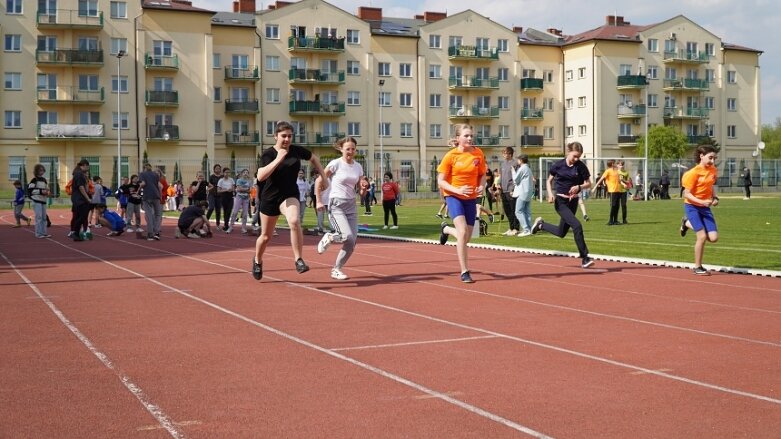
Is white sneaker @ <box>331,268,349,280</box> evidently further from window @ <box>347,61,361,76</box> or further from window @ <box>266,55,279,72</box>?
window @ <box>347,61,361,76</box>

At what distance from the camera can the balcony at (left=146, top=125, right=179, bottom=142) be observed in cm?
7231

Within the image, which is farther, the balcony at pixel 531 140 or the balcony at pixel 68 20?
the balcony at pixel 531 140

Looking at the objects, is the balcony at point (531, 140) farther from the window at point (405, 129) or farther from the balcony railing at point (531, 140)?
the window at point (405, 129)

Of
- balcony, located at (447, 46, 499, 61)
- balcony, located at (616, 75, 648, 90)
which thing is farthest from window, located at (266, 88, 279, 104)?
balcony, located at (616, 75, 648, 90)

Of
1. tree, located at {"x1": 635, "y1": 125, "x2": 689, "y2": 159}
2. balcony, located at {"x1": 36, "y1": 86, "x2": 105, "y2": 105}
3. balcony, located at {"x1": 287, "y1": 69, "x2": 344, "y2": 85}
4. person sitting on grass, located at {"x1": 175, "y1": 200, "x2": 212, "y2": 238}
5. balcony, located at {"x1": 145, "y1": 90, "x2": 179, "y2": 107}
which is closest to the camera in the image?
person sitting on grass, located at {"x1": 175, "y1": 200, "x2": 212, "y2": 238}

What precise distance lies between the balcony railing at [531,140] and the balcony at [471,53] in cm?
806

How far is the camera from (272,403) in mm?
6043

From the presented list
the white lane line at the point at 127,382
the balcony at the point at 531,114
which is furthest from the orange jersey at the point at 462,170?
the balcony at the point at 531,114

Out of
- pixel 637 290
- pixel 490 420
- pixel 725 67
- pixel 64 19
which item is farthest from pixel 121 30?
pixel 490 420

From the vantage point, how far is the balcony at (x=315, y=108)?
7888cm

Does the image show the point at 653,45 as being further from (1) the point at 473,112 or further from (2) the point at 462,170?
(2) the point at 462,170

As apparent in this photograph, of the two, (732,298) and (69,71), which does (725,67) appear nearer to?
(69,71)

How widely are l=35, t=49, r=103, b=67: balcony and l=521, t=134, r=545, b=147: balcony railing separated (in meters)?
39.1

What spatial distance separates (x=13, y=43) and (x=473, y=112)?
127 ft
